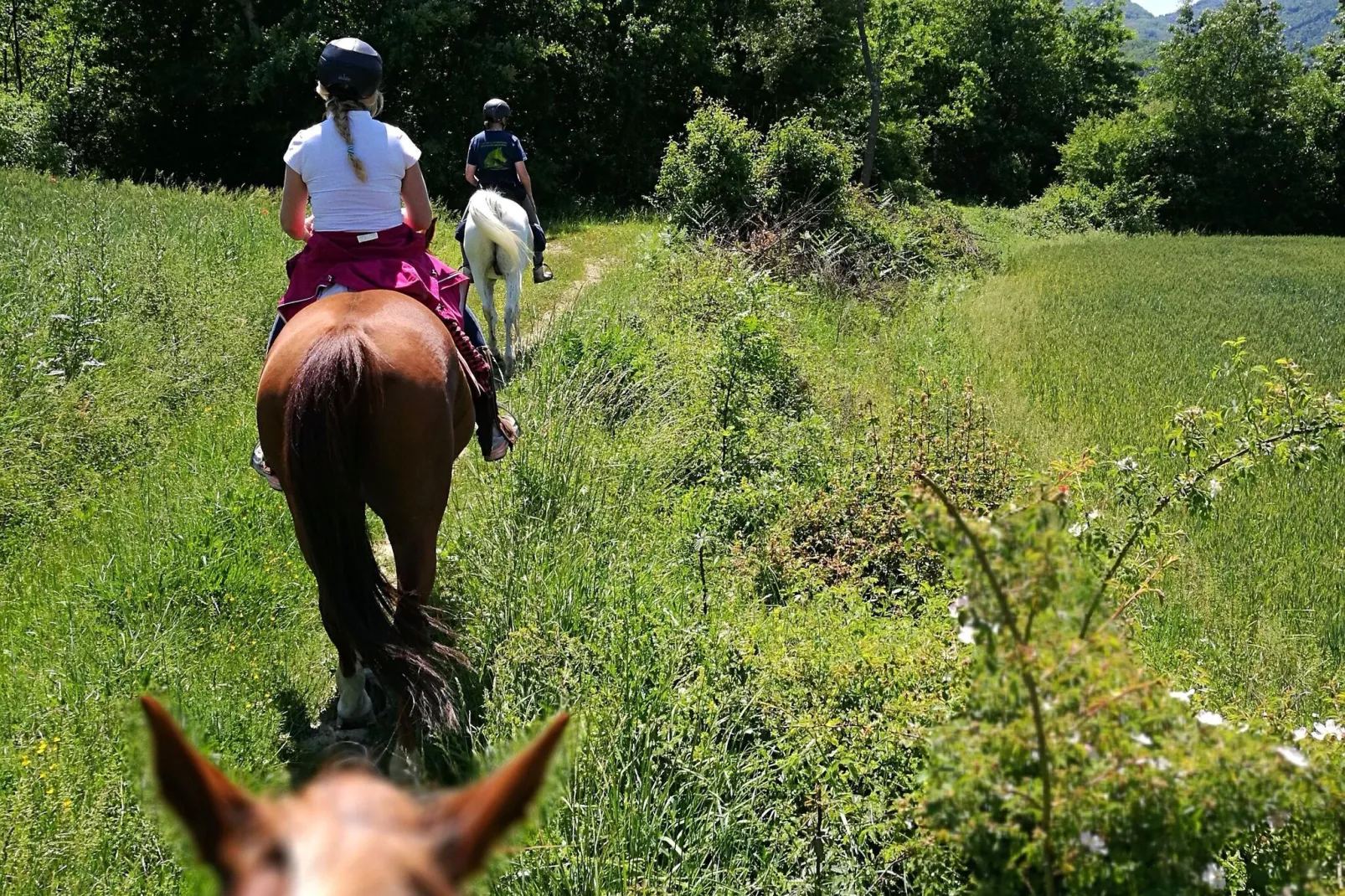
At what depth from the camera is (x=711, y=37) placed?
2220cm

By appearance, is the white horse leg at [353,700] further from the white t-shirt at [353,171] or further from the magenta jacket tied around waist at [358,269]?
the white t-shirt at [353,171]

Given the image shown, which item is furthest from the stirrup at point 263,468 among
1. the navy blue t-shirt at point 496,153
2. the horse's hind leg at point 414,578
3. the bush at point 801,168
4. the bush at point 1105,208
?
the bush at point 1105,208

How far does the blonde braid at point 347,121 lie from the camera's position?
131 inches

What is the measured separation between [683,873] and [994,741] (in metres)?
1.49

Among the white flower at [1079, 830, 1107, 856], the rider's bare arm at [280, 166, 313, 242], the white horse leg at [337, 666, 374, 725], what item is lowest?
the white horse leg at [337, 666, 374, 725]

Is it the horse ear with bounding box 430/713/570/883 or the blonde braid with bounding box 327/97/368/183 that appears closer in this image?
the horse ear with bounding box 430/713/570/883

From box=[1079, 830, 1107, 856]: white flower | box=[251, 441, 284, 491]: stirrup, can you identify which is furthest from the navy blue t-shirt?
box=[1079, 830, 1107, 856]: white flower

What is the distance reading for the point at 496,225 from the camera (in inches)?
276

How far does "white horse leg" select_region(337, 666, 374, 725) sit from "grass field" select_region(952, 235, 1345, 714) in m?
3.01

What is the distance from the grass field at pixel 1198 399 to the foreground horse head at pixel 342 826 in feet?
8.72

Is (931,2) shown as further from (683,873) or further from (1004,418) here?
(683,873)

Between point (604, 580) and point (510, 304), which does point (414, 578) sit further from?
point (510, 304)

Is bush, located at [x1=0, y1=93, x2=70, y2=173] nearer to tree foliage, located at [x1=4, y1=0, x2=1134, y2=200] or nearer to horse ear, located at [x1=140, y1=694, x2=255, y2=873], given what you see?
tree foliage, located at [x1=4, y1=0, x2=1134, y2=200]

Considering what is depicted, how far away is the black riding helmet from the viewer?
3.28m
